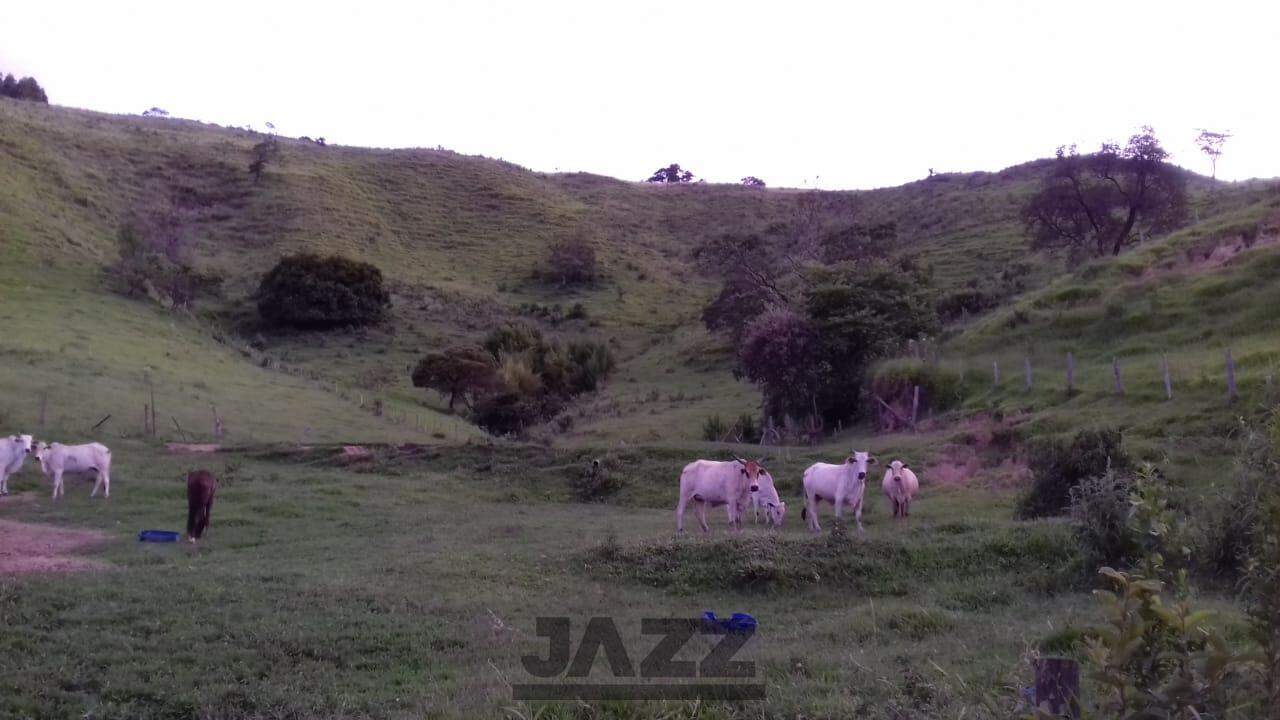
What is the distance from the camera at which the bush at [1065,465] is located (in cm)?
1636

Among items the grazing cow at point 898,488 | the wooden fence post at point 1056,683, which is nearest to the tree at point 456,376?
the grazing cow at point 898,488

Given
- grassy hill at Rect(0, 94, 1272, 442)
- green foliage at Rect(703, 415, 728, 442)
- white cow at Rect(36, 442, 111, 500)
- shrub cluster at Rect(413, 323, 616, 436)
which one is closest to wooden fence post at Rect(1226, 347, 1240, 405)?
grassy hill at Rect(0, 94, 1272, 442)

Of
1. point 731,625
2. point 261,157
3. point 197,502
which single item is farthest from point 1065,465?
point 261,157

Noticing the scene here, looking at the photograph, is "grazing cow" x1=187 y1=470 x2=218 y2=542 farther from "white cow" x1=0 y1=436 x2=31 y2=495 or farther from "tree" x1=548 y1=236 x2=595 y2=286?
"tree" x1=548 y1=236 x2=595 y2=286

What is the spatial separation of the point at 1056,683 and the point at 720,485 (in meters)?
13.8

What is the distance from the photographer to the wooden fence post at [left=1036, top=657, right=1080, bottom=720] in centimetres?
443

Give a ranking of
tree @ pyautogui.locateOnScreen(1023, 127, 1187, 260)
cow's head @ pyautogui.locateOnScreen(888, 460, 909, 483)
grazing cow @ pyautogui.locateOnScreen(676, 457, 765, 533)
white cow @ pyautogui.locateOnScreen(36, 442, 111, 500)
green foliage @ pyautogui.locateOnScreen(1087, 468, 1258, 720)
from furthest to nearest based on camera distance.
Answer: tree @ pyautogui.locateOnScreen(1023, 127, 1187, 260), white cow @ pyautogui.locateOnScreen(36, 442, 111, 500), cow's head @ pyautogui.locateOnScreen(888, 460, 909, 483), grazing cow @ pyautogui.locateOnScreen(676, 457, 765, 533), green foliage @ pyautogui.locateOnScreen(1087, 468, 1258, 720)

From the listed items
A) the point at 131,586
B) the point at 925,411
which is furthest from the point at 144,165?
the point at 131,586

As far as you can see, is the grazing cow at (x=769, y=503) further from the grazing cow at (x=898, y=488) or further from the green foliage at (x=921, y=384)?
the green foliage at (x=921, y=384)

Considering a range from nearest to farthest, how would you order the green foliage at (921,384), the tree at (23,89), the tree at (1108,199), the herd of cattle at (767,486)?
the herd of cattle at (767,486)
the green foliage at (921,384)
the tree at (1108,199)
the tree at (23,89)

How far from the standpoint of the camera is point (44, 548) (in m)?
16.6

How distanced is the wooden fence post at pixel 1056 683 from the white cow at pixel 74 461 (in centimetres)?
2299

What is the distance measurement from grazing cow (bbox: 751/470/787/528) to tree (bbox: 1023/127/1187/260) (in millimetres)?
34279

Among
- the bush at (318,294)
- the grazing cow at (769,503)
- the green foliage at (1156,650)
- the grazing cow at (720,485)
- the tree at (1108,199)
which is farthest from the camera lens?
the bush at (318,294)
